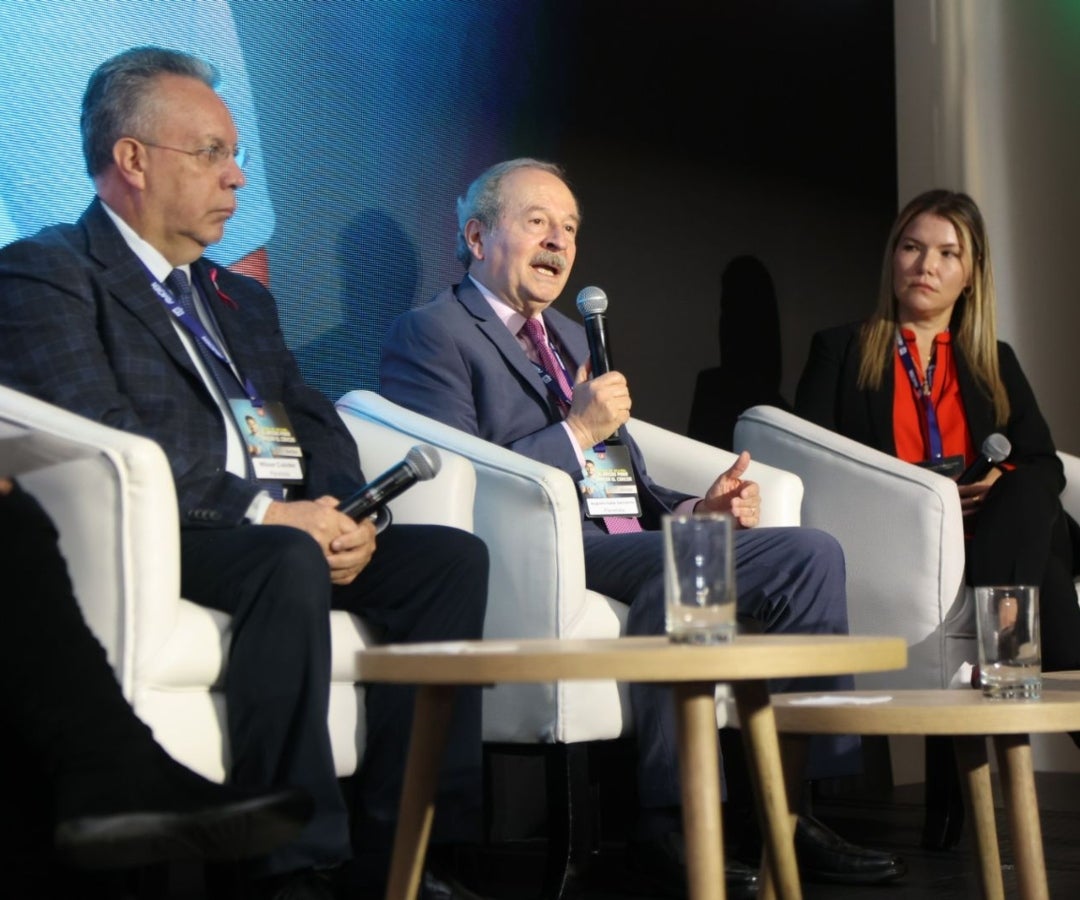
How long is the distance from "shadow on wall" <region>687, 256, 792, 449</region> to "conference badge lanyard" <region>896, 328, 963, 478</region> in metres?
0.52

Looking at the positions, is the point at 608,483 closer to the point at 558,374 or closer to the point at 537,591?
the point at 558,374

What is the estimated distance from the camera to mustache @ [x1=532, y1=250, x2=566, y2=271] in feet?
11.0

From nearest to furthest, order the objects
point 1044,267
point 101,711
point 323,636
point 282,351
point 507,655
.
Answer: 1. point 507,655
2. point 101,711
3. point 323,636
4. point 282,351
5. point 1044,267

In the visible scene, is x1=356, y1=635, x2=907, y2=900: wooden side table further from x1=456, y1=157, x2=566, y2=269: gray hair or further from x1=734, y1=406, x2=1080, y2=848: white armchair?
x1=456, y1=157, x2=566, y2=269: gray hair

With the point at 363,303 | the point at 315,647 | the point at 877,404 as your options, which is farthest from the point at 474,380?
the point at 877,404

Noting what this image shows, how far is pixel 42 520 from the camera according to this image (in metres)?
1.94

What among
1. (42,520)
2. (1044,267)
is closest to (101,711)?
(42,520)

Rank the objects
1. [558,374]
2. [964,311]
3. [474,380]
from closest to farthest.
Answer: [474,380] < [558,374] < [964,311]

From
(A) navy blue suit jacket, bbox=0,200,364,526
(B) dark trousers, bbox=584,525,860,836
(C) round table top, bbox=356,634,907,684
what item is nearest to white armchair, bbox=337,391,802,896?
(B) dark trousers, bbox=584,525,860,836

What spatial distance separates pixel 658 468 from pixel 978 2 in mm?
2149

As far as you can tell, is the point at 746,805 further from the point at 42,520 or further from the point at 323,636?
the point at 42,520

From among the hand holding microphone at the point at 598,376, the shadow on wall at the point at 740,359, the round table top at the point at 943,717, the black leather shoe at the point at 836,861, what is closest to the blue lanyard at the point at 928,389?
the shadow on wall at the point at 740,359

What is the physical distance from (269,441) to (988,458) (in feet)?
6.04

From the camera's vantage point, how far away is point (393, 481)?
2395mm
